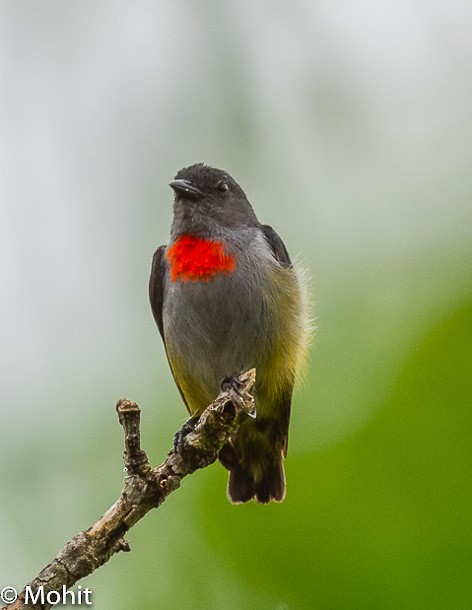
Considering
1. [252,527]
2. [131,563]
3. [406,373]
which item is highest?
[406,373]

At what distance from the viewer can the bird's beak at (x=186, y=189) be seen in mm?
6332

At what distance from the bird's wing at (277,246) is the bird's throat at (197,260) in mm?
416

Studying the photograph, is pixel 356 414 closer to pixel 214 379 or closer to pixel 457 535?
pixel 457 535

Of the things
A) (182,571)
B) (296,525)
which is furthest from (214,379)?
(296,525)

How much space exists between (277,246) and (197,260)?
2.12 feet

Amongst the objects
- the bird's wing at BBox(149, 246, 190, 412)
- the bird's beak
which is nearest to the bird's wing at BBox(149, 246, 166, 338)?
the bird's wing at BBox(149, 246, 190, 412)

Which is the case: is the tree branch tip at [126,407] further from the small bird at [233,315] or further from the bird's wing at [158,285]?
the bird's wing at [158,285]

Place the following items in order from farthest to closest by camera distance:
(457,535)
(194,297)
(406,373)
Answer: (194,297)
(406,373)
(457,535)

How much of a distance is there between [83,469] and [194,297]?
1.33 m

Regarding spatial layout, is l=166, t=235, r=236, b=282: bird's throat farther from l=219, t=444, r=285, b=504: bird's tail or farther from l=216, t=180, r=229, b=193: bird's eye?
l=219, t=444, r=285, b=504: bird's tail

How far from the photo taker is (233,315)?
5.79 meters

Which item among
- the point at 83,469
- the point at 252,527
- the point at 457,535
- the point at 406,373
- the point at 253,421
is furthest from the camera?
the point at 253,421

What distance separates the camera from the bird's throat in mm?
5836

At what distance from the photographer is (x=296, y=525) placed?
3654 mm
